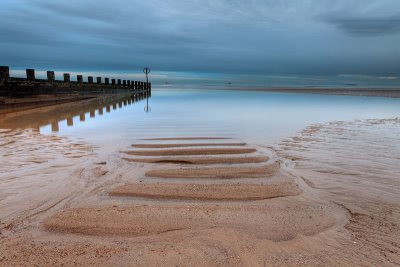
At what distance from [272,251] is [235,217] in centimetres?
64

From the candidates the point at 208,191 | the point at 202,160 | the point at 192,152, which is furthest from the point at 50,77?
the point at 208,191

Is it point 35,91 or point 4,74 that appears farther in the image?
point 35,91

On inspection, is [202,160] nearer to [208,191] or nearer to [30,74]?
[208,191]

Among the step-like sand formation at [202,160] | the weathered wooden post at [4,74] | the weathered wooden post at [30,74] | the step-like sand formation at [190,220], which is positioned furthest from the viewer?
the weathered wooden post at [30,74]

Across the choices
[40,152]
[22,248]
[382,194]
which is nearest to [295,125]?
[382,194]

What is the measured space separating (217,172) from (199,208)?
4.14 feet

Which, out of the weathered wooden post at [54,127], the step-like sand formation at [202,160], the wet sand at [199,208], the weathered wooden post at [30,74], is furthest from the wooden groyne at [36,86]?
the step-like sand formation at [202,160]

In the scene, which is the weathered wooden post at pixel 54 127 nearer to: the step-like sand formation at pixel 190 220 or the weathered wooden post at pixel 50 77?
the step-like sand formation at pixel 190 220

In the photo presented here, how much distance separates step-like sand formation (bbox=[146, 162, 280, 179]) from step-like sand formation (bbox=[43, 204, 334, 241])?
3.41ft

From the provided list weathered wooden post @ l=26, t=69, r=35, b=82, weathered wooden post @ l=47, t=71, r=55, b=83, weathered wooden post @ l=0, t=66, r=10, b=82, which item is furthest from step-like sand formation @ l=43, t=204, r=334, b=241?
weathered wooden post @ l=47, t=71, r=55, b=83

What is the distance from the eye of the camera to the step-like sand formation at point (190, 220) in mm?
2766

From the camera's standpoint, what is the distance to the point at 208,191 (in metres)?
3.70

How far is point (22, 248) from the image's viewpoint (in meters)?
2.42

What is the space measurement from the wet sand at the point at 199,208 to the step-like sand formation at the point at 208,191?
12 millimetres
